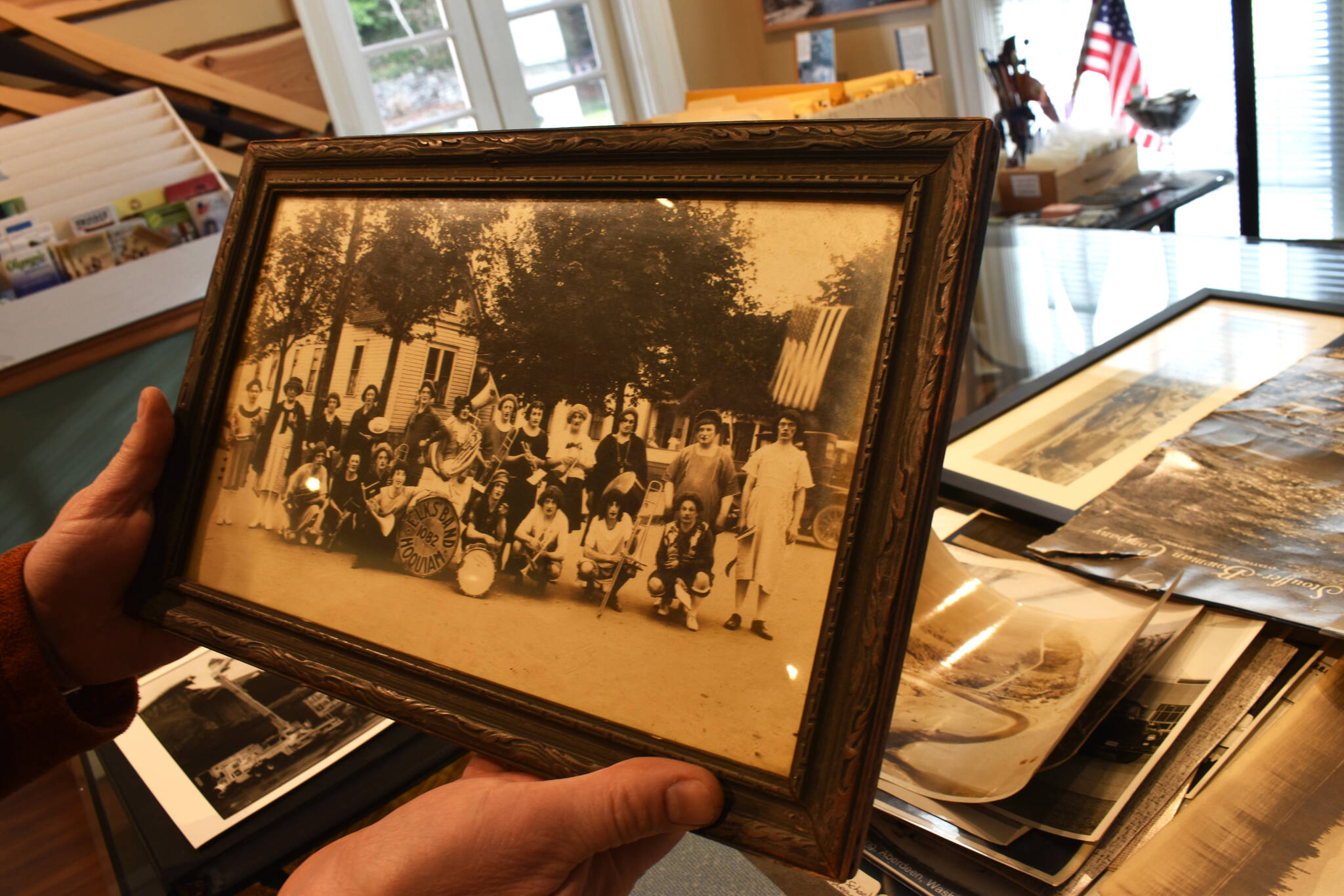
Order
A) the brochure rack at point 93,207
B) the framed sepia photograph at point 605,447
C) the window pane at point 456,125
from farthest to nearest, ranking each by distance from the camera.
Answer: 1. the window pane at point 456,125
2. the brochure rack at point 93,207
3. the framed sepia photograph at point 605,447

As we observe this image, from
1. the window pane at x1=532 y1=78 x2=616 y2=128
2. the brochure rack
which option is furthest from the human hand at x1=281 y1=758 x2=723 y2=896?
the window pane at x1=532 y1=78 x2=616 y2=128

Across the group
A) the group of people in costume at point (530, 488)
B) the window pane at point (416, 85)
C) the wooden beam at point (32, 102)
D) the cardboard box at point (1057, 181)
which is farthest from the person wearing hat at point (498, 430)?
the window pane at point (416, 85)

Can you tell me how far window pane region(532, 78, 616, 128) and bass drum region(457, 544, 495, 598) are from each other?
3509 millimetres

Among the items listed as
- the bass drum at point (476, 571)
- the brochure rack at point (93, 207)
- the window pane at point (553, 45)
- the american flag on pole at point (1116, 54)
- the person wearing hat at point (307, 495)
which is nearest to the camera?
the bass drum at point (476, 571)

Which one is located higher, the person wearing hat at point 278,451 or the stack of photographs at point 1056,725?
the person wearing hat at point 278,451

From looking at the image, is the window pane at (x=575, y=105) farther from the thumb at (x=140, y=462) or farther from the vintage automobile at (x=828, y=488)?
the vintage automobile at (x=828, y=488)

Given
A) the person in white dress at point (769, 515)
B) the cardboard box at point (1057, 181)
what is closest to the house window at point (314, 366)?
the person in white dress at point (769, 515)

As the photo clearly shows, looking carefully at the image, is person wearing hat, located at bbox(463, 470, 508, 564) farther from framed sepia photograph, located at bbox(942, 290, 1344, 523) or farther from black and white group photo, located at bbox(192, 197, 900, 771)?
framed sepia photograph, located at bbox(942, 290, 1344, 523)

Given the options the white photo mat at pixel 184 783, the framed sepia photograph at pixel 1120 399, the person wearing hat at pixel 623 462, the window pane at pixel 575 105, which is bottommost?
the white photo mat at pixel 184 783

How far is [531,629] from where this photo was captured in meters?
0.57

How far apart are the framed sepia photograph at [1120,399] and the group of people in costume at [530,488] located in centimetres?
49

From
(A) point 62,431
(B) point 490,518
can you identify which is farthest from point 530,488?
(A) point 62,431

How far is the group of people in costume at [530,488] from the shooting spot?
1.65ft

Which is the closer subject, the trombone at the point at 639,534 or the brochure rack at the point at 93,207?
the trombone at the point at 639,534
